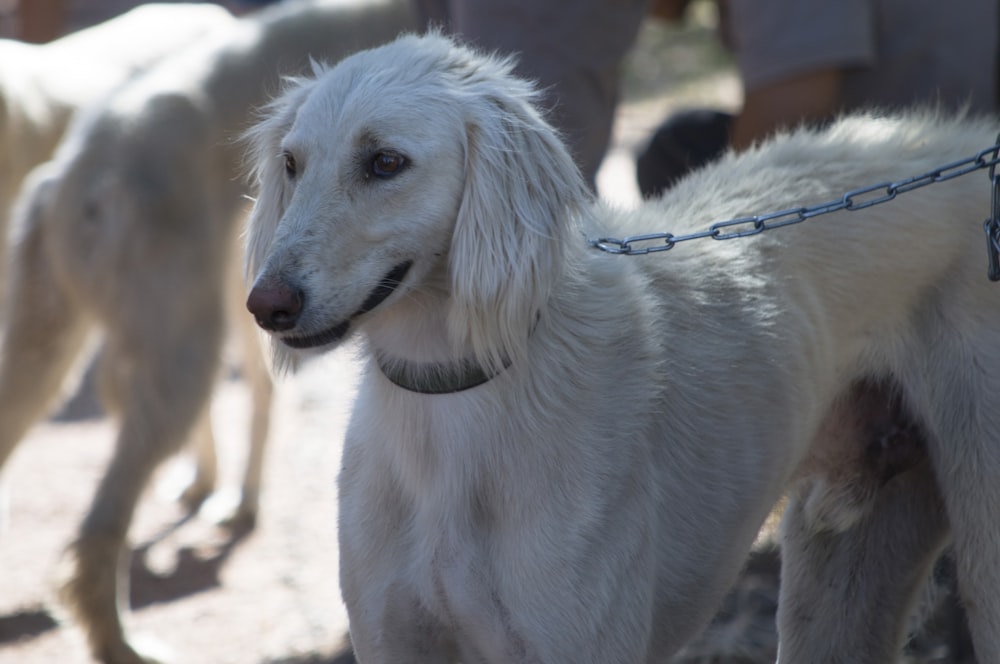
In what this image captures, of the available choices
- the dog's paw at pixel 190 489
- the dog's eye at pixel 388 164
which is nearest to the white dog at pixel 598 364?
the dog's eye at pixel 388 164

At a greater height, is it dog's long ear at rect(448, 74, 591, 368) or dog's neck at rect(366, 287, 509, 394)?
dog's long ear at rect(448, 74, 591, 368)

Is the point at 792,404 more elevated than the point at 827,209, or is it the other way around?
the point at 827,209

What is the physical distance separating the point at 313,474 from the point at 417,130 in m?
3.54

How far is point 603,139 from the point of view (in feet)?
13.7

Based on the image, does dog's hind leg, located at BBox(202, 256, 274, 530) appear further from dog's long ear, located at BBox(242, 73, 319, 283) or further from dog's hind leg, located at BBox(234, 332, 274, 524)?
dog's long ear, located at BBox(242, 73, 319, 283)

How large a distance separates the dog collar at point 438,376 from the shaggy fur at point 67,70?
255 cm

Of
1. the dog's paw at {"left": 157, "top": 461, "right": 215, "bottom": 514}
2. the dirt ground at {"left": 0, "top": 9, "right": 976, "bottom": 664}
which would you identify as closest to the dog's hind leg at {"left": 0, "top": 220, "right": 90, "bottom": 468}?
the dirt ground at {"left": 0, "top": 9, "right": 976, "bottom": 664}

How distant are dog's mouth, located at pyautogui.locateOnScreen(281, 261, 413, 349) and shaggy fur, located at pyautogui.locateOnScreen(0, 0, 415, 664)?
6.22 feet

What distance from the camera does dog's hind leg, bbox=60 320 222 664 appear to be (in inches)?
150

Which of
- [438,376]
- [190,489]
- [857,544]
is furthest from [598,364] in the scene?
[190,489]

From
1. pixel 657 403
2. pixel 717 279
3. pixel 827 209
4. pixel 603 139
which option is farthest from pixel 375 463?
pixel 603 139

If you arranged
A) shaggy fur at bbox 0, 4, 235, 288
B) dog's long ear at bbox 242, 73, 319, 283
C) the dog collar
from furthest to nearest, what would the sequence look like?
shaggy fur at bbox 0, 4, 235, 288 → dog's long ear at bbox 242, 73, 319, 283 → the dog collar

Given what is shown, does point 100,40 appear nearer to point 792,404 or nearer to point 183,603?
point 183,603

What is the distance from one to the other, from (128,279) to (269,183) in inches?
65.6
